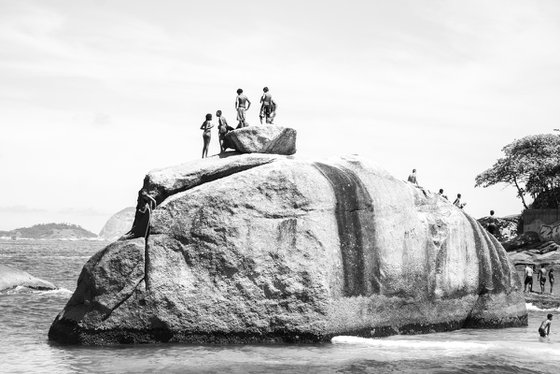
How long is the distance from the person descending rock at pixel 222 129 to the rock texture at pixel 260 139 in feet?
1.06

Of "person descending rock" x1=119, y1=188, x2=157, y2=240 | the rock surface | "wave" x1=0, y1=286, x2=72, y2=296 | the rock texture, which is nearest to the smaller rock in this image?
"wave" x1=0, y1=286, x2=72, y2=296

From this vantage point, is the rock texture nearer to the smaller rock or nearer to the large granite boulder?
the large granite boulder

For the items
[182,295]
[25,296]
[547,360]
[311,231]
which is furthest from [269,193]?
[25,296]

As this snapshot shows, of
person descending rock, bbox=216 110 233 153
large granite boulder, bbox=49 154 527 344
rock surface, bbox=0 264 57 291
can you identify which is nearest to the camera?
large granite boulder, bbox=49 154 527 344

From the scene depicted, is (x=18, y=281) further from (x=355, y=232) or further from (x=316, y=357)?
(x=316, y=357)

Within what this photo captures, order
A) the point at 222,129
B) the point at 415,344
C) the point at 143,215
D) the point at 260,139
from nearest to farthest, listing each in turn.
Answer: the point at 415,344 → the point at 143,215 → the point at 260,139 → the point at 222,129

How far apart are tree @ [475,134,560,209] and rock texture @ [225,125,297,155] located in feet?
156

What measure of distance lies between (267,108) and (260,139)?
271 centimetres

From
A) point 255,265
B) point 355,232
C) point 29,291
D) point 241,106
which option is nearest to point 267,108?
point 241,106

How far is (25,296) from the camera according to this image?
39.1 m

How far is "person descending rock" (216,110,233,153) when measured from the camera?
2530cm

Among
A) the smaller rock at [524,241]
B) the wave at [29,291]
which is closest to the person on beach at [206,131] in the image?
the wave at [29,291]

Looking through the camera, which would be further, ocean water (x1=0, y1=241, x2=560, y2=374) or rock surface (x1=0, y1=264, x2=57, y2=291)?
rock surface (x1=0, y1=264, x2=57, y2=291)

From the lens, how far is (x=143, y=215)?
22688mm
